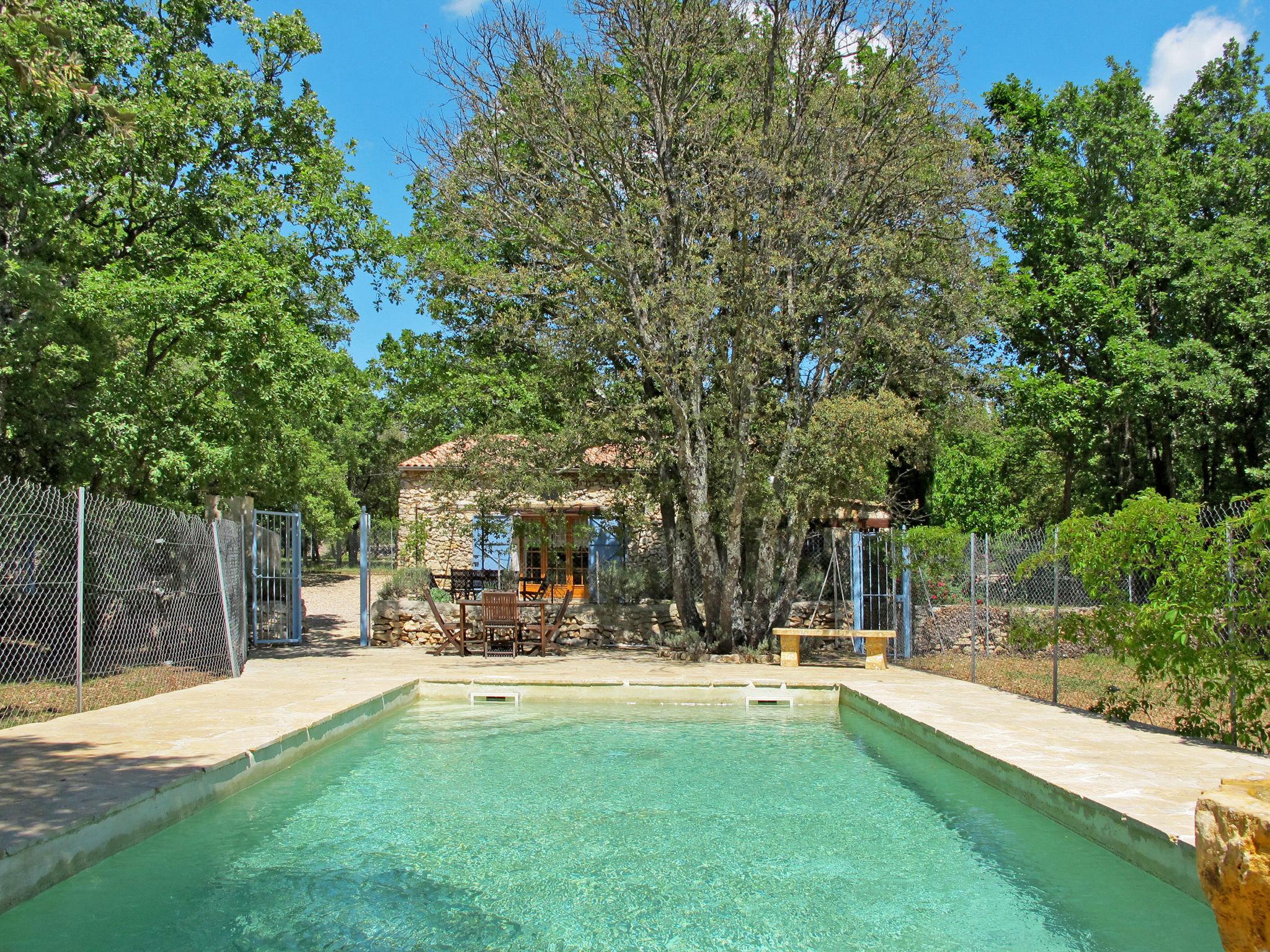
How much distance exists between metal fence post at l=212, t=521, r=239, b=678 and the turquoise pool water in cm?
382

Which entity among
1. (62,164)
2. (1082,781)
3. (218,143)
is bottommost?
(1082,781)

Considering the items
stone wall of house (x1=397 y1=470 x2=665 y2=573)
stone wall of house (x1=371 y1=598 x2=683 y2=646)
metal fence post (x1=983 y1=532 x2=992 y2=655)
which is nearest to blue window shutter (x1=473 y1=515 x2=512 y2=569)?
stone wall of house (x1=397 y1=470 x2=665 y2=573)

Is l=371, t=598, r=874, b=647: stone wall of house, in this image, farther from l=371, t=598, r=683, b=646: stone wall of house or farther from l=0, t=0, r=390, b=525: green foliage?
l=0, t=0, r=390, b=525: green foliage

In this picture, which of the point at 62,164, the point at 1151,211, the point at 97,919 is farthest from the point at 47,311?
the point at 1151,211

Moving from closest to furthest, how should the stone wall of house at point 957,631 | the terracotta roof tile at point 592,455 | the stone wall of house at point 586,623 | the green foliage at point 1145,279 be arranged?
the stone wall of house at point 957,631 < the terracotta roof tile at point 592,455 < the stone wall of house at point 586,623 < the green foliage at point 1145,279

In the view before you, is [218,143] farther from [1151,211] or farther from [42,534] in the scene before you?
[1151,211]

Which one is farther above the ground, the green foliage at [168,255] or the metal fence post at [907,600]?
the green foliage at [168,255]

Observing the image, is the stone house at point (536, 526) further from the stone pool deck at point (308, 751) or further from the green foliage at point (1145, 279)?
the green foliage at point (1145, 279)

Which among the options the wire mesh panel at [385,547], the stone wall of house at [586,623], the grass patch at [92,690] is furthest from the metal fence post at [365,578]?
the grass patch at [92,690]

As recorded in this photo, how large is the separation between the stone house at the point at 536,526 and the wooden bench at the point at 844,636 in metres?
2.94

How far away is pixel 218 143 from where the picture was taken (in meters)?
14.4

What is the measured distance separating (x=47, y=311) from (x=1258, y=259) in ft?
70.2

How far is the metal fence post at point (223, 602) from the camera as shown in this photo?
36.4 ft

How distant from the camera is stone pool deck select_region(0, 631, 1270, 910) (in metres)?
4.87
